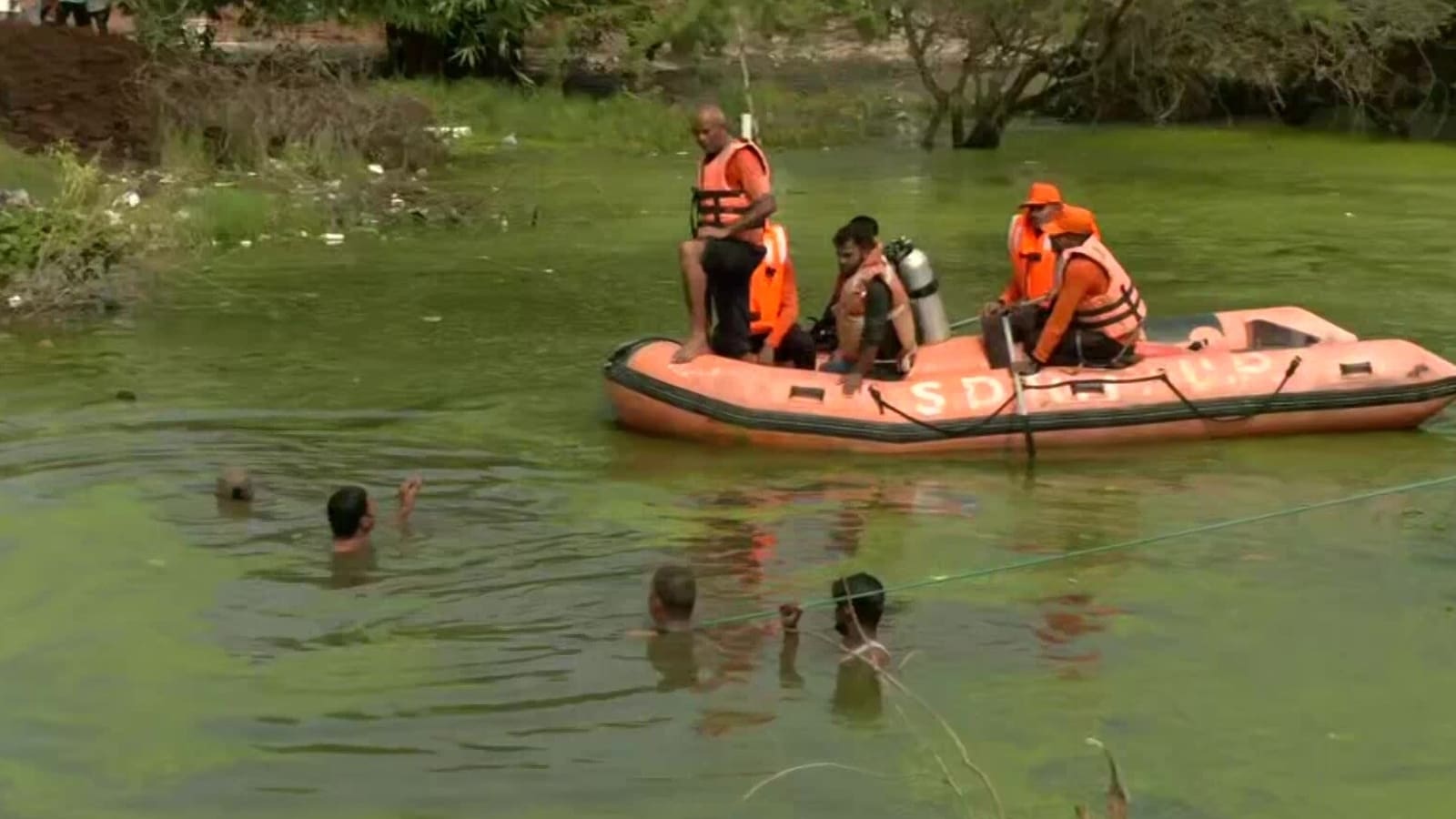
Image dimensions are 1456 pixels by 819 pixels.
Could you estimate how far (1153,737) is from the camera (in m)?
6.75

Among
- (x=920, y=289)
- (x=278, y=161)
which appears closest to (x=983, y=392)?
(x=920, y=289)

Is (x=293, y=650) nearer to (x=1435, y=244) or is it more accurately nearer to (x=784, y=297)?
(x=784, y=297)

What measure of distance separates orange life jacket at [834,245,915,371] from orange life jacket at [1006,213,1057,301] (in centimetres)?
90

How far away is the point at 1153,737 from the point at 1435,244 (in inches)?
436

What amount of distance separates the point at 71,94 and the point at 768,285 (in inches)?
411

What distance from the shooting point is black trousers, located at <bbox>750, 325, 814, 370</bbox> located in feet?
35.1

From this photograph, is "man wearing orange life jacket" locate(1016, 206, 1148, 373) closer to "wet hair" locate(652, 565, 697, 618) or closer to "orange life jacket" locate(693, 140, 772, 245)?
"orange life jacket" locate(693, 140, 772, 245)

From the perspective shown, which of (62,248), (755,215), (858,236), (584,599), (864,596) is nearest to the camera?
(864,596)

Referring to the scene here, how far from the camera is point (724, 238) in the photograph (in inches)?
410

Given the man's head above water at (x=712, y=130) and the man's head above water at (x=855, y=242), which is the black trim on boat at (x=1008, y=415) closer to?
the man's head above water at (x=855, y=242)

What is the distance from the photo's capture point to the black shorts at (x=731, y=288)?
10.4 meters

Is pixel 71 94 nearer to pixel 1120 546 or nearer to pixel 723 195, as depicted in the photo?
pixel 723 195

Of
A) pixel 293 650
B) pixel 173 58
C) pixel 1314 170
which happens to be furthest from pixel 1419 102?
pixel 293 650

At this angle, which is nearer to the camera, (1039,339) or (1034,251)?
(1039,339)
